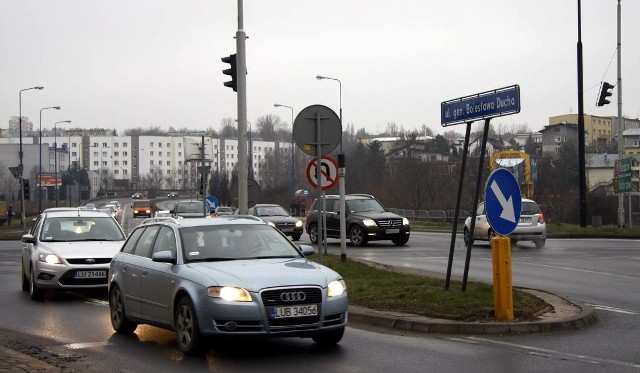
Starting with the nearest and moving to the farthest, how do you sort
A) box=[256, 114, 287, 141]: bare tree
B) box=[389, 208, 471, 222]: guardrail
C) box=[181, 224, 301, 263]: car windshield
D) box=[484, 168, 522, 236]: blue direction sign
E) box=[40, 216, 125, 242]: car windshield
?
box=[181, 224, 301, 263]: car windshield → box=[484, 168, 522, 236]: blue direction sign → box=[40, 216, 125, 242]: car windshield → box=[389, 208, 471, 222]: guardrail → box=[256, 114, 287, 141]: bare tree

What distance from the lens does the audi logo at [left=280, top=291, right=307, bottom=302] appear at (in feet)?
28.5

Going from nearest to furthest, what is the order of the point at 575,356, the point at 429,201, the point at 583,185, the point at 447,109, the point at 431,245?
1. the point at 575,356
2. the point at 447,109
3. the point at 431,245
4. the point at 583,185
5. the point at 429,201

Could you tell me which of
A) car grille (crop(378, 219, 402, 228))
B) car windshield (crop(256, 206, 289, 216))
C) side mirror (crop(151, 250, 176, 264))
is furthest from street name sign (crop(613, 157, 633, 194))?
side mirror (crop(151, 250, 176, 264))

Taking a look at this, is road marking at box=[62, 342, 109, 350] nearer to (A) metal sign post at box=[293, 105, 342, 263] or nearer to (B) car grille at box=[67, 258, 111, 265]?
(B) car grille at box=[67, 258, 111, 265]

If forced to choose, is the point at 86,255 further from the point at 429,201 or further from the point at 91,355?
the point at 429,201

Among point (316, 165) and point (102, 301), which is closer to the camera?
point (102, 301)

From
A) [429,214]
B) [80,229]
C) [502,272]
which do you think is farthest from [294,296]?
[429,214]

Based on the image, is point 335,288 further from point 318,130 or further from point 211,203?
point 211,203

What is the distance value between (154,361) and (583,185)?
97.7 feet

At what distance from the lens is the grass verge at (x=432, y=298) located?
11.2m

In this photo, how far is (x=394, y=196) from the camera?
73188 mm

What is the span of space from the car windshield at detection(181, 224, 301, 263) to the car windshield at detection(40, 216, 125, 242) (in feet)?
22.3

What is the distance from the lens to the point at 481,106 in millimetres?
12078

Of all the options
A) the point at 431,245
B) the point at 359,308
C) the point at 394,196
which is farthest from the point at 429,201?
the point at 359,308
